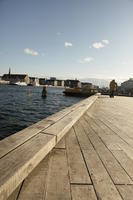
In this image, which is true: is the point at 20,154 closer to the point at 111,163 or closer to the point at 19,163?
the point at 19,163

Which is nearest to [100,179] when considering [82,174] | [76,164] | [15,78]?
[82,174]

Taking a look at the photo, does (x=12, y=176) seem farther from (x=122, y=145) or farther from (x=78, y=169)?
(x=122, y=145)

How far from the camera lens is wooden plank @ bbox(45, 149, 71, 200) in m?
1.25

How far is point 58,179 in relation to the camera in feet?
4.81

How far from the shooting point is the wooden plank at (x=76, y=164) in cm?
149

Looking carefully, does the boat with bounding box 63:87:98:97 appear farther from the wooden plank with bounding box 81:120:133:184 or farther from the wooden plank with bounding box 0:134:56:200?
the wooden plank with bounding box 0:134:56:200

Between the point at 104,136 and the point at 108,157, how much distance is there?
91cm

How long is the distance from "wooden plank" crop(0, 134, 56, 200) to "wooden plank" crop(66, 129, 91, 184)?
1.28 feet

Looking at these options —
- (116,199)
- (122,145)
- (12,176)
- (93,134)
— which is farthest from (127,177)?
(93,134)

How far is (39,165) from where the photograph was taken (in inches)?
67.5

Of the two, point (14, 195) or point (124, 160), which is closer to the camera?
point (14, 195)

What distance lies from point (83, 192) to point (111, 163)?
2.29ft

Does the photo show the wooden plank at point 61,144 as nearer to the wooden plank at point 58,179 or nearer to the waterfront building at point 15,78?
the wooden plank at point 58,179

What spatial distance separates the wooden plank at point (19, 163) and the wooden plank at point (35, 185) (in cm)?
8
